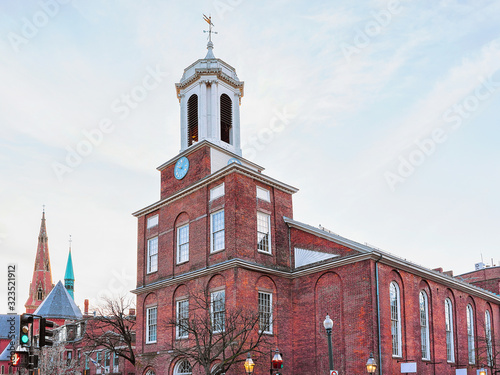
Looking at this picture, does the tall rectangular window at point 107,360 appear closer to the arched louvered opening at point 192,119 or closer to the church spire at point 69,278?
the arched louvered opening at point 192,119

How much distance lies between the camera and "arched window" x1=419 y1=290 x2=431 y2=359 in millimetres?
35438

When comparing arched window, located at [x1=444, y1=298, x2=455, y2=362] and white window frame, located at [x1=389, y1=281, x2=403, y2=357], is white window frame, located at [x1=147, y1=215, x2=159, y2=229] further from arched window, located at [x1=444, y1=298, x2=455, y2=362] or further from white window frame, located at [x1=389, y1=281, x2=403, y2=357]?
arched window, located at [x1=444, y1=298, x2=455, y2=362]

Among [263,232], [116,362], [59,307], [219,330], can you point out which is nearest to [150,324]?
[219,330]

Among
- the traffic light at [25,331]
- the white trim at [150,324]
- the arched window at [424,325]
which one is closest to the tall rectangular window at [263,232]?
the white trim at [150,324]

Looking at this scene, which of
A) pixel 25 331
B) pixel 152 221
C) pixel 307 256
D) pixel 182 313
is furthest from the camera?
pixel 152 221

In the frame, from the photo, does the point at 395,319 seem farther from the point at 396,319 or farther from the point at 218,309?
the point at 218,309

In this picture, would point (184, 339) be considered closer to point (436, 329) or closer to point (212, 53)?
point (436, 329)

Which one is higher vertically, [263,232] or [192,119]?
[192,119]

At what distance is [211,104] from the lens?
1559 inches

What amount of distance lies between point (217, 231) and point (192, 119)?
9.99 meters

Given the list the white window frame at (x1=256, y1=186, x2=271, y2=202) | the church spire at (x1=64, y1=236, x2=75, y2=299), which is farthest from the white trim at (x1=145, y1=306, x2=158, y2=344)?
the church spire at (x1=64, y1=236, x2=75, y2=299)

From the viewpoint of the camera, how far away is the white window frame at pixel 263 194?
1391 inches

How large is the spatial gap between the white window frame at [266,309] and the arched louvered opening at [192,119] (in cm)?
1270

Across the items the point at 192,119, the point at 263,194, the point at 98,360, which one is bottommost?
the point at 98,360
